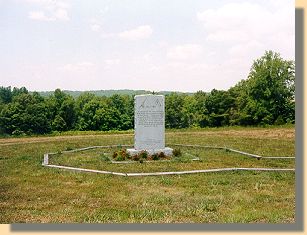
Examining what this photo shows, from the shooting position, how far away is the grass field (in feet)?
27.6

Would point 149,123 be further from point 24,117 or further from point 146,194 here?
point 24,117

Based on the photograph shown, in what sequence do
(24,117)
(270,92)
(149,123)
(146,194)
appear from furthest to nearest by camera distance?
(24,117)
(270,92)
(149,123)
(146,194)

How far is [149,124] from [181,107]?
1636 inches

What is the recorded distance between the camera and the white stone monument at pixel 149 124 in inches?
666

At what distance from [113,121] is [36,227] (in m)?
46.6

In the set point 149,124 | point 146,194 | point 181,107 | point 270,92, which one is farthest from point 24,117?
point 146,194

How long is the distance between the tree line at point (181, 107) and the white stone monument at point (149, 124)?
1908cm

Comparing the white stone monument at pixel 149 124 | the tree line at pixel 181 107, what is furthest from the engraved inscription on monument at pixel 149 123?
the tree line at pixel 181 107

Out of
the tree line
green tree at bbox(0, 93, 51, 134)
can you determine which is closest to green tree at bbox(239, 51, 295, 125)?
the tree line

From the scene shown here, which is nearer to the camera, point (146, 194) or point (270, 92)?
point (146, 194)

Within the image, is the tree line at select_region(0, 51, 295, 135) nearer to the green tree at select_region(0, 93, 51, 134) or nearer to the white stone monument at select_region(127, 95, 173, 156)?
the green tree at select_region(0, 93, 51, 134)

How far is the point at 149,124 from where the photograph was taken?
17.0 meters

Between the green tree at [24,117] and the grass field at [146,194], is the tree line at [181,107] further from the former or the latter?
the grass field at [146,194]

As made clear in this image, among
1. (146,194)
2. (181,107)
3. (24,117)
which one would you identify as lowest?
(146,194)
